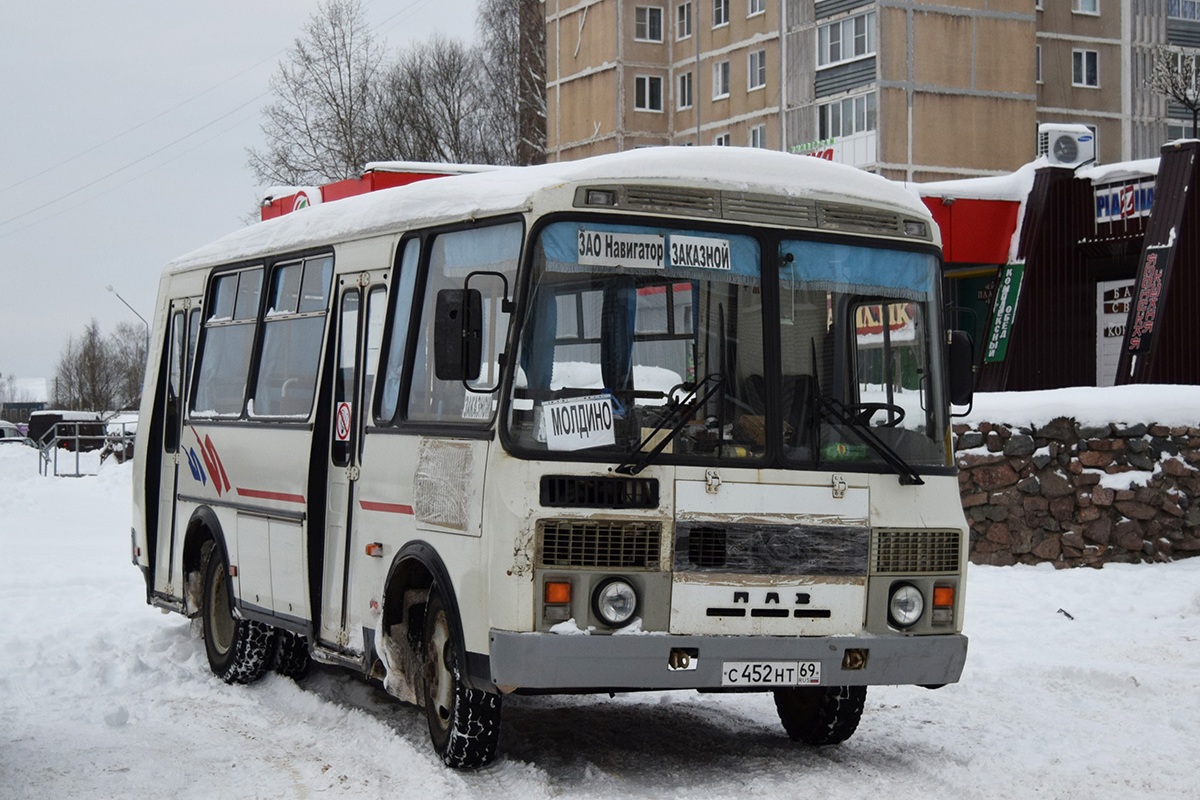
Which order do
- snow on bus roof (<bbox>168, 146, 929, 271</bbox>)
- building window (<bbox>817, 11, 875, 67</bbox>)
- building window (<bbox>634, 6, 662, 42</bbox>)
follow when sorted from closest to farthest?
1. snow on bus roof (<bbox>168, 146, 929, 271</bbox>)
2. building window (<bbox>817, 11, 875, 67</bbox>)
3. building window (<bbox>634, 6, 662, 42</bbox>)

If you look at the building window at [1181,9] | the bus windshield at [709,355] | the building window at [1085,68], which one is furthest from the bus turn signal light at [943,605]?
the building window at [1181,9]

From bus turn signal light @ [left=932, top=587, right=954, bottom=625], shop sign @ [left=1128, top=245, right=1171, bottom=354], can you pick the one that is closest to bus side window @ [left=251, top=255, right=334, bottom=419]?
bus turn signal light @ [left=932, top=587, right=954, bottom=625]

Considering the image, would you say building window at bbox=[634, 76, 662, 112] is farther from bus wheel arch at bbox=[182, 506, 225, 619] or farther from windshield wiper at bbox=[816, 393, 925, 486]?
windshield wiper at bbox=[816, 393, 925, 486]

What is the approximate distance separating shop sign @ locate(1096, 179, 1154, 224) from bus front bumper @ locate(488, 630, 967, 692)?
16.1 metres

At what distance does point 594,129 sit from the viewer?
68.6 m

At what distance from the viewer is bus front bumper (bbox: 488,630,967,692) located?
24.7 feet

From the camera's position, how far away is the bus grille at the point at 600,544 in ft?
24.9

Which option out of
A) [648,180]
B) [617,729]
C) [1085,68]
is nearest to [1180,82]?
[1085,68]

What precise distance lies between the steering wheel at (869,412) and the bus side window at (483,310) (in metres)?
1.67

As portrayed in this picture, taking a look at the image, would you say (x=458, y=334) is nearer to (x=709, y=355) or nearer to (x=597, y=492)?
(x=597, y=492)

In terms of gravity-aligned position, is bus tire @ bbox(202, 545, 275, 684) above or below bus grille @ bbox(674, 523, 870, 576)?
below

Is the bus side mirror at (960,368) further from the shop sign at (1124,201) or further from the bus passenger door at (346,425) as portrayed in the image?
the shop sign at (1124,201)

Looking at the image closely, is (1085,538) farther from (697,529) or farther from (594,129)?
(594,129)

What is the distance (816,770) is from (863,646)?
605 mm
